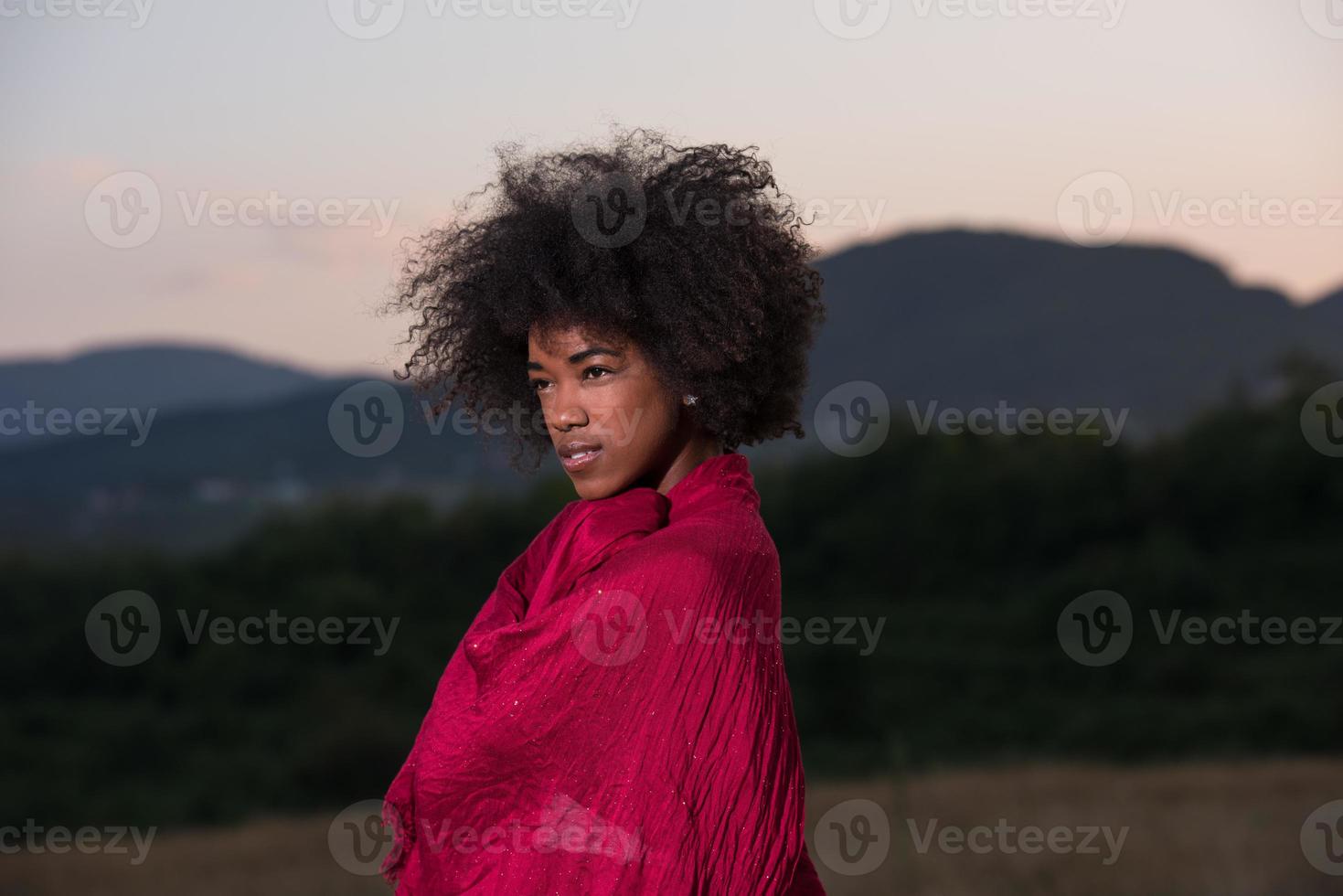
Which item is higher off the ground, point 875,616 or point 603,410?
point 603,410

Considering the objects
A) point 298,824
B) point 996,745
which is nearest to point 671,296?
point 298,824

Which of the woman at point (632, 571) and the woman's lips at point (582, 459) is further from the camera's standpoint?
the woman's lips at point (582, 459)

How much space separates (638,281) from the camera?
9.73 feet

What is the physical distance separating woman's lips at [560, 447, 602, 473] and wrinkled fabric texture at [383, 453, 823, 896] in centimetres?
12

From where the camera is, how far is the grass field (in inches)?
445

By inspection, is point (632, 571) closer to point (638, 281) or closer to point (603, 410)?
point (603, 410)

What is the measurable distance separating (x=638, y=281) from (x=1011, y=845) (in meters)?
10.2

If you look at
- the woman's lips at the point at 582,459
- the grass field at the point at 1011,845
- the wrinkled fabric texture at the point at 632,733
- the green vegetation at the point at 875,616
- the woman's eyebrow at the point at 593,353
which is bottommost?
the green vegetation at the point at 875,616

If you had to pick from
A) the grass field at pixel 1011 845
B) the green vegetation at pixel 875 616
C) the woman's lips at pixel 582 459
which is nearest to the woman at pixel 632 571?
the woman's lips at pixel 582 459

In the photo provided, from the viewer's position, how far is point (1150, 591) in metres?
25.3

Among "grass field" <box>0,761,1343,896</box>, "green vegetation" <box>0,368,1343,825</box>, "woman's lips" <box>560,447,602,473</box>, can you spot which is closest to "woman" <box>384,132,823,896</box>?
"woman's lips" <box>560,447,602,473</box>

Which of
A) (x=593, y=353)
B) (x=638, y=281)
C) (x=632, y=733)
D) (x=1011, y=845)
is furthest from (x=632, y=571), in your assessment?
(x=1011, y=845)

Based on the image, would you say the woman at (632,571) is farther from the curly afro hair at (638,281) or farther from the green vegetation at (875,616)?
the green vegetation at (875,616)

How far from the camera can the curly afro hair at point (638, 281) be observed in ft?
9.59
